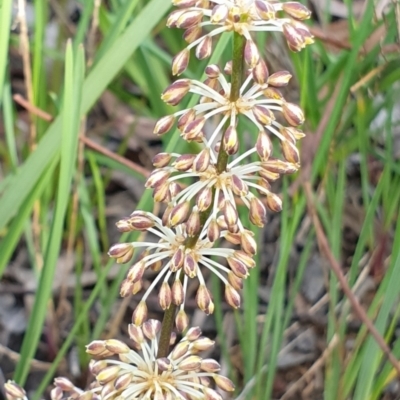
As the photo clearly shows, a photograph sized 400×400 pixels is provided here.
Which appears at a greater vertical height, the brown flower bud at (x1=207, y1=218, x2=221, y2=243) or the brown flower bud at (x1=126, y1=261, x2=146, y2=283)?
the brown flower bud at (x1=207, y1=218, x2=221, y2=243)

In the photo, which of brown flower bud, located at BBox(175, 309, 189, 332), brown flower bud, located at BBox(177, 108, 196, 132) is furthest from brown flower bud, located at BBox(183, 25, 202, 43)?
brown flower bud, located at BBox(175, 309, 189, 332)

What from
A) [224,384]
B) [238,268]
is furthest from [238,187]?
[224,384]

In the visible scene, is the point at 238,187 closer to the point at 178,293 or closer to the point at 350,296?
the point at 178,293

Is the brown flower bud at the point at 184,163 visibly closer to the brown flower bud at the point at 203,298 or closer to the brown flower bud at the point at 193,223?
the brown flower bud at the point at 193,223

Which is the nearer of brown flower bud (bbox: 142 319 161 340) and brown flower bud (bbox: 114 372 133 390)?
brown flower bud (bbox: 114 372 133 390)

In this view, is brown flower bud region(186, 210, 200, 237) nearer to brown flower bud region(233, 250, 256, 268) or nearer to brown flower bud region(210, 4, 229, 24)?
brown flower bud region(233, 250, 256, 268)

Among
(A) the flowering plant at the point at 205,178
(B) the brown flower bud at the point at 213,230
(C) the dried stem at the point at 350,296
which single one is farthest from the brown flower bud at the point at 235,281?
(C) the dried stem at the point at 350,296

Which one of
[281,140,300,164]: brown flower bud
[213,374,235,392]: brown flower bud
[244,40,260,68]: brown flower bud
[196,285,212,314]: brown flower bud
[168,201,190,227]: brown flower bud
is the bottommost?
[213,374,235,392]: brown flower bud
